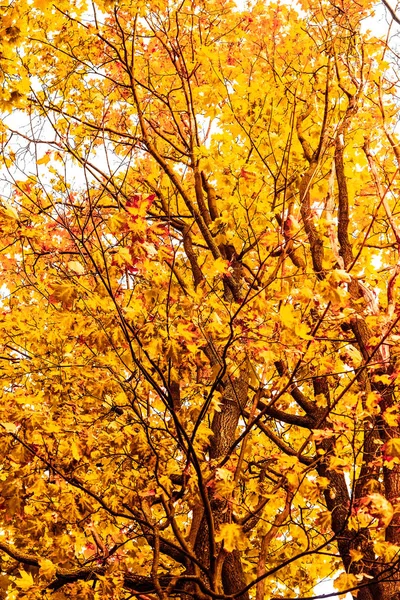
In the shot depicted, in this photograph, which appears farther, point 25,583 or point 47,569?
point 47,569

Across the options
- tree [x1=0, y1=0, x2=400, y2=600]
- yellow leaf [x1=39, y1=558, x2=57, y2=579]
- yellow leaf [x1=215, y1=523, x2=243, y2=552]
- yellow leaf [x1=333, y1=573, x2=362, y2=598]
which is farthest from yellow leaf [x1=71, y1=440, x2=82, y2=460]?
yellow leaf [x1=333, y1=573, x2=362, y2=598]

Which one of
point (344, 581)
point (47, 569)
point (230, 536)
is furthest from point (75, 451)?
point (344, 581)

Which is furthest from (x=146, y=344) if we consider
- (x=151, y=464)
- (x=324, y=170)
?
(x=324, y=170)

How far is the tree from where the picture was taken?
142 inches

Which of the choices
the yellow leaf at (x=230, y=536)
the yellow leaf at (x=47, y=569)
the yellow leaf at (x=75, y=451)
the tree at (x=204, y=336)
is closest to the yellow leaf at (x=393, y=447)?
the tree at (x=204, y=336)

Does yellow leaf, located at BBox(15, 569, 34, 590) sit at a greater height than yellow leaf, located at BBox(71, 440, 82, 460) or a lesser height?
lesser

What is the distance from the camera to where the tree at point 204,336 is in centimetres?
361

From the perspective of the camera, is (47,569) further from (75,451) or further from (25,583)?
(75,451)

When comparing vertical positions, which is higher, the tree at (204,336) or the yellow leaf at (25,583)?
the tree at (204,336)

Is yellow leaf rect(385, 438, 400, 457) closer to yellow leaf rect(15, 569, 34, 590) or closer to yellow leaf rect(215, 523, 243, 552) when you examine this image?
yellow leaf rect(215, 523, 243, 552)

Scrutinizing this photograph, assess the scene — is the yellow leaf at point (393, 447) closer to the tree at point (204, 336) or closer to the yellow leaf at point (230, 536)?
the tree at point (204, 336)

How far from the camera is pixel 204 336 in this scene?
3.47 meters

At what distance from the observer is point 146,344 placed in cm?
359

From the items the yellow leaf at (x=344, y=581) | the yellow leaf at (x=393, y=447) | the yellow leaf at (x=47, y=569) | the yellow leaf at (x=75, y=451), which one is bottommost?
the yellow leaf at (x=344, y=581)
